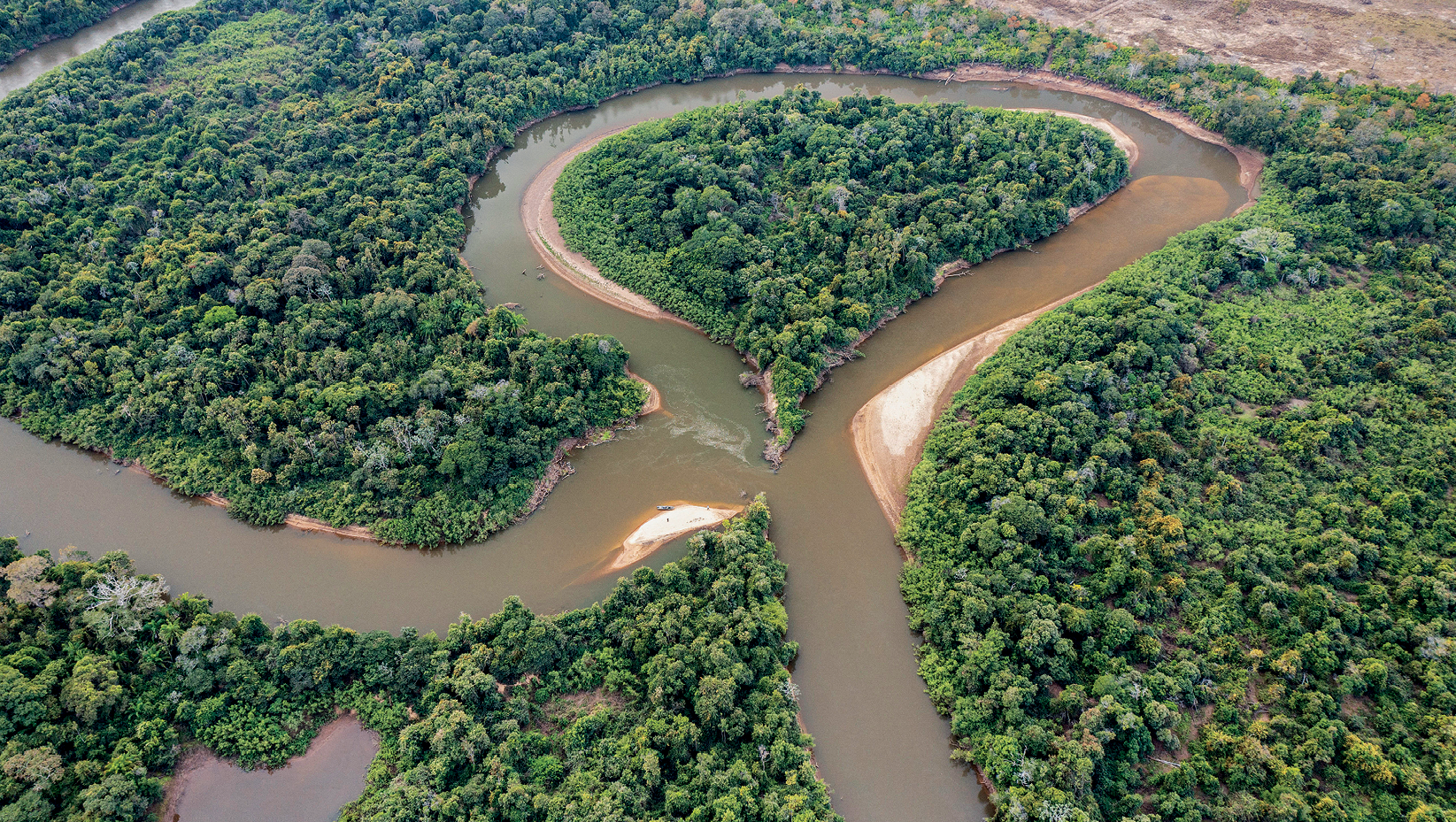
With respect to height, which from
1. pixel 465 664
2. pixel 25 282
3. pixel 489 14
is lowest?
pixel 465 664

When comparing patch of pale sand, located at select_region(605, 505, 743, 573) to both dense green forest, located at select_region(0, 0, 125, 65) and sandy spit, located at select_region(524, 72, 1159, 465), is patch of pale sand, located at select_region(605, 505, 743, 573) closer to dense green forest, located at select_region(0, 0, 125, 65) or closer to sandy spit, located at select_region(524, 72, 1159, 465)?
sandy spit, located at select_region(524, 72, 1159, 465)

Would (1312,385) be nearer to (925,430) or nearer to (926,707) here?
(925,430)

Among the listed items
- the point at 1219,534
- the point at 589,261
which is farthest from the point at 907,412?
the point at 589,261

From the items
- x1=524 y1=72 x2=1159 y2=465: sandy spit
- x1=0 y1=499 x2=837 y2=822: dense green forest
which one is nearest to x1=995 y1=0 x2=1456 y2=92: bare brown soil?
x1=524 y1=72 x2=1159 y2=465: sandy spit

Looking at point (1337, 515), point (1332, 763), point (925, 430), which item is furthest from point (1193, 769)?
point (925, 430)

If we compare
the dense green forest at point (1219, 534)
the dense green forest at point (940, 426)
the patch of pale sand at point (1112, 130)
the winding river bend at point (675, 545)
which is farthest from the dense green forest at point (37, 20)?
the dense green forest at point (1219, 534)

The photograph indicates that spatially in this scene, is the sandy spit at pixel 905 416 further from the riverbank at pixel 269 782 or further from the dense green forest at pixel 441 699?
the riverbank at pixel 269 782
